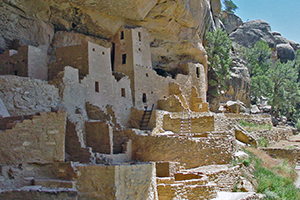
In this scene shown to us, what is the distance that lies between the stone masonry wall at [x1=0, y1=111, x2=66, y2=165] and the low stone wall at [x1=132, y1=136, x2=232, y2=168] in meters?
6.52

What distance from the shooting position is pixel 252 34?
50.7 meters

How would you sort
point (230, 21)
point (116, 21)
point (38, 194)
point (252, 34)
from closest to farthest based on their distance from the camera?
point (38, 194)
point (116, 21)
point (230, 21)
point (252, 34)

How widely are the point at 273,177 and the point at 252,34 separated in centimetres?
3673

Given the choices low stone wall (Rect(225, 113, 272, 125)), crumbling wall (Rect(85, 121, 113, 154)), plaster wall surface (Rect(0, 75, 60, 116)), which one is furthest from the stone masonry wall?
low stone wall (Rect(225, 113, 272, 125))

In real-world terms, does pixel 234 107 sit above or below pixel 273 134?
above

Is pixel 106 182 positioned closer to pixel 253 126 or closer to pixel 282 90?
pixel 253 126

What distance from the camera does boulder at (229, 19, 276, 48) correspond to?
5032 cm

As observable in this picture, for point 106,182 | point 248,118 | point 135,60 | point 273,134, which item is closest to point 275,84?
point 248,118

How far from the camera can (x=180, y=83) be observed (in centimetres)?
2848

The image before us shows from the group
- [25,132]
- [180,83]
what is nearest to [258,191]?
[25,132]

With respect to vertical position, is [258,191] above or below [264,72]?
below

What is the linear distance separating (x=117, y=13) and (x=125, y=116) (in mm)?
7617

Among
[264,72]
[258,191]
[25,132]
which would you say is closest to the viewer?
[25,132]

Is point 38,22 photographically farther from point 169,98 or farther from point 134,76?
point 169,98
